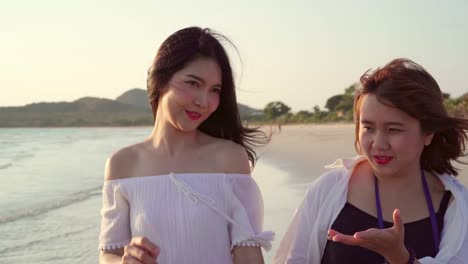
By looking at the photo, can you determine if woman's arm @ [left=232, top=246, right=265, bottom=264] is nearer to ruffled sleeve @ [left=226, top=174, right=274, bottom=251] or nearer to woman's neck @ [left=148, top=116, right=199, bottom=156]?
ruffled sleeve @ [left=226, top=174, right=274, bottom=251]

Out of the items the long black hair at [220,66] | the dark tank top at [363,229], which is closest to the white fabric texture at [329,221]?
the dark tank top at [363,229]

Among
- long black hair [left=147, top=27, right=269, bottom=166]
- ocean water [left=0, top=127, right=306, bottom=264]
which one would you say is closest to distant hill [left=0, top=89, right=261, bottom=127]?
ocean water [left=0, top=127, right=306, bottom=264]

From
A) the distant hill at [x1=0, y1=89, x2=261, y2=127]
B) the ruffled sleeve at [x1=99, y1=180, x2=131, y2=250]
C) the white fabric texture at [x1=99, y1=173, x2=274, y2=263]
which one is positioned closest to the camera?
the white fabric texture at [x1=99, y1=173, x2=274, y2=263]

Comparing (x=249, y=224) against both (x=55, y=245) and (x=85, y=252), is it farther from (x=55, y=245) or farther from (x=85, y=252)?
(x=55, y=245)

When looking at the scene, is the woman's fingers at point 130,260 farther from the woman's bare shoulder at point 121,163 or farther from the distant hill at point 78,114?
the distant hill at point 78,114

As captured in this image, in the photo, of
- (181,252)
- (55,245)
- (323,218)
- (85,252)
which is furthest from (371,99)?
(55,245)

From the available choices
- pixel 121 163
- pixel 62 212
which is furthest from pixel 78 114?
pixel 121 163

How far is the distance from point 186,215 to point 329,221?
0.72 m

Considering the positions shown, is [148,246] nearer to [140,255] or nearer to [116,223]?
[140,255]

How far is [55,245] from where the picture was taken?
751 cm

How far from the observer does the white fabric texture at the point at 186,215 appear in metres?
2.92

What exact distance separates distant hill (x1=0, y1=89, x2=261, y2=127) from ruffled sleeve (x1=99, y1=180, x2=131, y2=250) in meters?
89.6

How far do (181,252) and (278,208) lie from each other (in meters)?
5.59

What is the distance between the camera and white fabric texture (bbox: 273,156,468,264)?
2949mm
